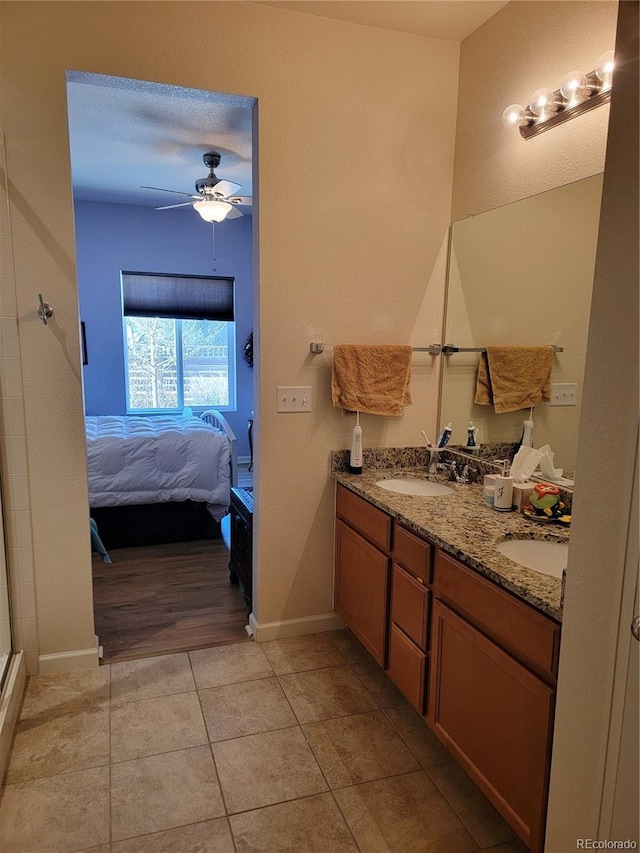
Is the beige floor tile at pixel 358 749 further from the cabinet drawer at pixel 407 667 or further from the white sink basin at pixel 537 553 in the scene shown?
the white sink basin at pixel 537 553

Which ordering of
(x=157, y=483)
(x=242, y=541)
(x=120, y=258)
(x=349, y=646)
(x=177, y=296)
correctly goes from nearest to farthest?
(x=349, y=646)
(x=242, y=541)
(x=157, y=483)
(x=120, y=258)
(x=177, y=296)

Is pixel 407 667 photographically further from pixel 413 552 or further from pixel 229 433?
pixel 229 433

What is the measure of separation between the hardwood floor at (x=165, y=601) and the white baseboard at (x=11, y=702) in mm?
Answer: 347

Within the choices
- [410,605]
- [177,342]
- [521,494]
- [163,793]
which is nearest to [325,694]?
[410,605]

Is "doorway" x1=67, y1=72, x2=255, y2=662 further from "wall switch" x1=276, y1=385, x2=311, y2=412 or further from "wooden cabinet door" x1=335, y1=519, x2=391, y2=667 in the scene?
"wall switch" x1=276, y1=385, x2=311, y2=412

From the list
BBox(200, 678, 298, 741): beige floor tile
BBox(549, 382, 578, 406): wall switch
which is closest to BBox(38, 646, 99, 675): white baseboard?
BBox(200, 678, 298, 741): beige floor tile

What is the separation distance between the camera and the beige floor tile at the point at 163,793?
1587 millimetres

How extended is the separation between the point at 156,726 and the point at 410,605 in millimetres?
1029

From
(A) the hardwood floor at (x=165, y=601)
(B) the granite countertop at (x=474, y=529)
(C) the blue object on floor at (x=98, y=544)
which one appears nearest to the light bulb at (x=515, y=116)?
(B) the granite countertop at (x=474, y=529)

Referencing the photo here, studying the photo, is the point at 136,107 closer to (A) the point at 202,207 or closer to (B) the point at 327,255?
(A) the point at 202,207

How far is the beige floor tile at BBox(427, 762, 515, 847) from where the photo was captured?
5.16 ft

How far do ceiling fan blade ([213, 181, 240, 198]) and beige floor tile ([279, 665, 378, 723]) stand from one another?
10.5 feet

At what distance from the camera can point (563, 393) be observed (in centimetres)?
193

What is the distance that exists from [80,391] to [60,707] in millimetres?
1219
